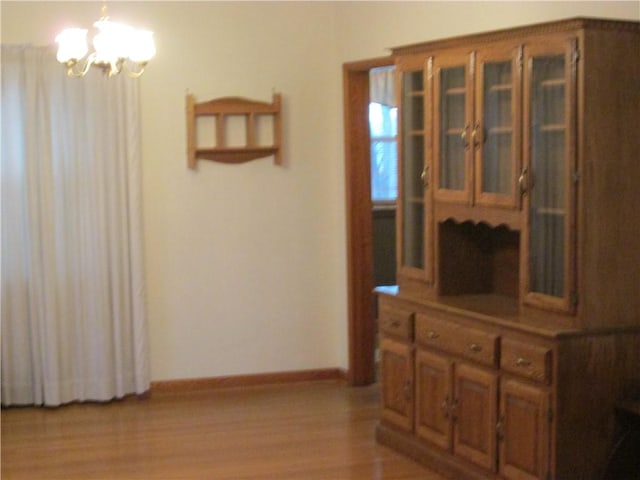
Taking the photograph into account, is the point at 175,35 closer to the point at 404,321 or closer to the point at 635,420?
the point at 404,321

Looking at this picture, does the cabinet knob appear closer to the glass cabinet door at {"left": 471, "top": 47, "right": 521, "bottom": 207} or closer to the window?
the glass cabinet door at {"left": 471, "top": 47, "right": 521, "bottom": 207}

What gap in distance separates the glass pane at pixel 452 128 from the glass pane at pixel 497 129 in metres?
0.19

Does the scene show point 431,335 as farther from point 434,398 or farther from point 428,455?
point 428,455

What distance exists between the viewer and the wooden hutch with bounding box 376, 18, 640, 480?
3.95 m

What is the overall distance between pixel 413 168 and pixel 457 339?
980 mm

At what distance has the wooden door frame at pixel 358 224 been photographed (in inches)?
253

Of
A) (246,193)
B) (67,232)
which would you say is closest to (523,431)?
(246,193)

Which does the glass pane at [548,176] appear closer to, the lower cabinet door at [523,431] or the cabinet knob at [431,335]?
the lower cabinet door at [523,431]

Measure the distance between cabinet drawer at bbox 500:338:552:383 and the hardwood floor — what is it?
2.87ft

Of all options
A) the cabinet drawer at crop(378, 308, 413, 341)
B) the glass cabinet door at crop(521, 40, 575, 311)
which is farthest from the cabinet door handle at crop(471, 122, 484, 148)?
the cabinet drawer at crop(378, 308, 413, 341)

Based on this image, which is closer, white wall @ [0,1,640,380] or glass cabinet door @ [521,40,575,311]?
glass cabinet door @ [521,40,575,311]

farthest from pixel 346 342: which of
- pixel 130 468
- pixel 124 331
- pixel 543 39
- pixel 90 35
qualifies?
pixel 543 39

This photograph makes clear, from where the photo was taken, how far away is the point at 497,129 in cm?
441

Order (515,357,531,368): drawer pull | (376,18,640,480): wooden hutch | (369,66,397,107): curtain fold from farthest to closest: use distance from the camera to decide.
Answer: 1. (369,66,397,107): curtain fold
2. (515,357,531,368): drawer pull
3. (376,18,640,480): wooden hutch
